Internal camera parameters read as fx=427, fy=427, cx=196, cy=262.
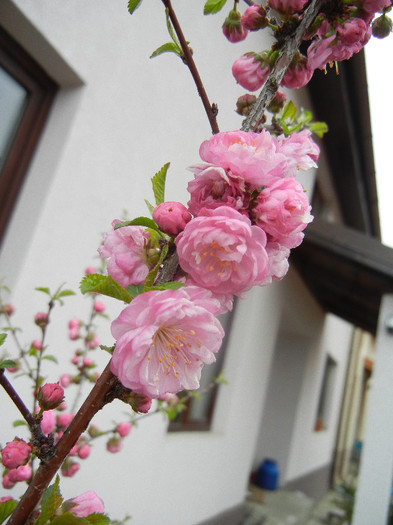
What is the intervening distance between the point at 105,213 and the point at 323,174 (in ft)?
16.3

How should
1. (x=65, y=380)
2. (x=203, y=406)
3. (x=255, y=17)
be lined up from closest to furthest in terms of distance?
1. (x=255, y=17)
2. (x=65, y=380)
3. (x=203, y=406)

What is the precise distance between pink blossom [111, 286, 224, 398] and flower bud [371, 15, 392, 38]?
684 millimetres

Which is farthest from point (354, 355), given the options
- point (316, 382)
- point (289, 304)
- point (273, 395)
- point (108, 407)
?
point (108, 407)

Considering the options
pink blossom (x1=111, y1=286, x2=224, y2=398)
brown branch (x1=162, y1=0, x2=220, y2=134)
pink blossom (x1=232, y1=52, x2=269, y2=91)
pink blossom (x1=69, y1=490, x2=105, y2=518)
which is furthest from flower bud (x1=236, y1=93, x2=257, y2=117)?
pink blossom (x1=69, y1=490, x2=105, y2=518)

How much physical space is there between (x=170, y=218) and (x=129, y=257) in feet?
0.27

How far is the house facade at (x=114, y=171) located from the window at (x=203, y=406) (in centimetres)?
6

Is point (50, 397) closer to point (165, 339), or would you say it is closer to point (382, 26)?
point (165, 339)

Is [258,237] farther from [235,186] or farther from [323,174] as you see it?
[323,174]

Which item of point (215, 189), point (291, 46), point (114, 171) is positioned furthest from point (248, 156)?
point (114, 171)

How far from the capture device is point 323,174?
6.48 meters

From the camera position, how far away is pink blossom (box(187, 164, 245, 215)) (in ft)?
1.77

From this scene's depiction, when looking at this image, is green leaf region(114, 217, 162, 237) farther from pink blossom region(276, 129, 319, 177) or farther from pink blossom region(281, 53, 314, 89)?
pink blossom region(281, 53, 314, 89)

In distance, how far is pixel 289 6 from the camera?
708 mm

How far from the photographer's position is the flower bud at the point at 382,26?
839 mm
